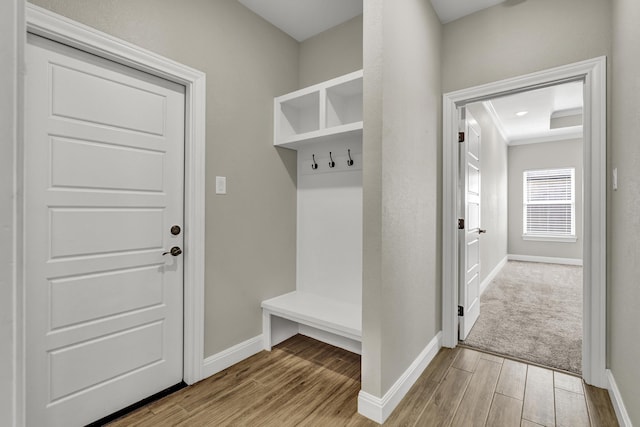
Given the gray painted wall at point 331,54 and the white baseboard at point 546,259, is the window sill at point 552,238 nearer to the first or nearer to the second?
the white baseboard at point 546,259

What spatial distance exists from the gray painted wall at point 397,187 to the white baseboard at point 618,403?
39.7 inches

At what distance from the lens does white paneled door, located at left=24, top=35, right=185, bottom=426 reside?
1.44m

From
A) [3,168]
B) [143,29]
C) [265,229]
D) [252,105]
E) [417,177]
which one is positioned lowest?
[265,229]

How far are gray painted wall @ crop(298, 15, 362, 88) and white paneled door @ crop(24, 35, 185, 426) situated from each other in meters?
1.18

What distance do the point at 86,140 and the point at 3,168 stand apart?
4.99 ft

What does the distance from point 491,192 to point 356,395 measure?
419 centimetres

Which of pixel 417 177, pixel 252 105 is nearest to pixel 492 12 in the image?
pixel 417 177

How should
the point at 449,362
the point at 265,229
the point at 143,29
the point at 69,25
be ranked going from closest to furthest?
the point at 69,25 < the point at 143,29 < the point at 449,362 < the point at 265,229

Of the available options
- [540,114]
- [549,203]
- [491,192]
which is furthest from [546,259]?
[540,114]

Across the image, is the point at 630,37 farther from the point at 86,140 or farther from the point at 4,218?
the point at 86,140

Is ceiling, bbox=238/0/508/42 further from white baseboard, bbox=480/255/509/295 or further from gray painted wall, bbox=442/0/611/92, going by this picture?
white baseboard, bbox=480/255/509/295

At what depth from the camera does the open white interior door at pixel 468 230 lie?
253 cm

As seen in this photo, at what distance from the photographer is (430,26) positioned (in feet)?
7.45

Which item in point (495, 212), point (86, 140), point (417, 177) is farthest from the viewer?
point (495, 212)
